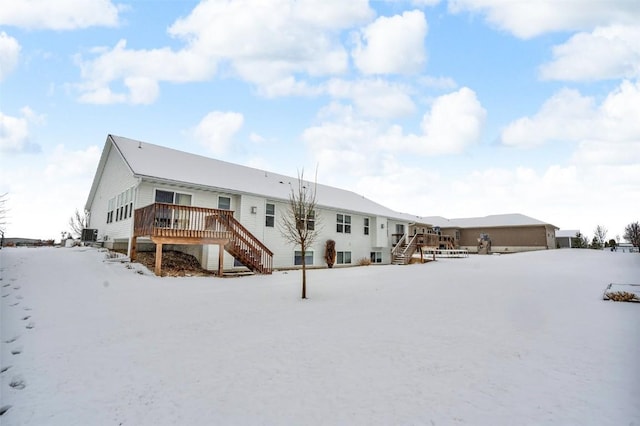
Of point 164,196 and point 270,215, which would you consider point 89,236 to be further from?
point 270,215

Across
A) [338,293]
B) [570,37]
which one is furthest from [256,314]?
[570,37]

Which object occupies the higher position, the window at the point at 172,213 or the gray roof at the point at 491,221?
the gray roof at the point at 491,221

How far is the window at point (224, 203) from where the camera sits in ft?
53.6

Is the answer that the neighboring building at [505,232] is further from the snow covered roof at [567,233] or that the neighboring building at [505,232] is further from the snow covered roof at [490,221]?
the snow covered roof at [567,233]

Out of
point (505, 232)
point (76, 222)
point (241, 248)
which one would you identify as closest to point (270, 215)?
point (241, 248)

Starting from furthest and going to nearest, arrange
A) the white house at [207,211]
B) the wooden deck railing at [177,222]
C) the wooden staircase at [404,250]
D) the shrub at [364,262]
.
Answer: the wooden staircase at [404,250] < the shrub at [364,262] < the white house at [207,211] < the wooden deck railing at [177,222]

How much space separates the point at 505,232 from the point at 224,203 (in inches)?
1482

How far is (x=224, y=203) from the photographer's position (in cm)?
1655

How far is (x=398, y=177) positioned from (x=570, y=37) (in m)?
19.1

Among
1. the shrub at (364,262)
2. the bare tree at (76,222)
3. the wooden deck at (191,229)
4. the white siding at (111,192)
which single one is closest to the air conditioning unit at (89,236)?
the white siding at (111,192)

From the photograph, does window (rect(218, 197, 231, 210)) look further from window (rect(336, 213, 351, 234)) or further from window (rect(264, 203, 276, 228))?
window (rect(336, 213, 351, 234))

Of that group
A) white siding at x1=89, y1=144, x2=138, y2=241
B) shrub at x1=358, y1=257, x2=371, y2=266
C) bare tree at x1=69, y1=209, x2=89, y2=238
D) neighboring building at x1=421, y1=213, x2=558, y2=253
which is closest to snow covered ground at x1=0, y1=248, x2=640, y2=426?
white siding at x1=89, y1=144, x2=138, y2=241

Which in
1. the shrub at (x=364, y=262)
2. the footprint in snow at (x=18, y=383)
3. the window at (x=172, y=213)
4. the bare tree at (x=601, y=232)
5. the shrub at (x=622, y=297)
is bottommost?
the footprint in snow at (x=18, y=383)

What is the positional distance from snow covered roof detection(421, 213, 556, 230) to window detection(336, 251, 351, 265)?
23.0 metres
